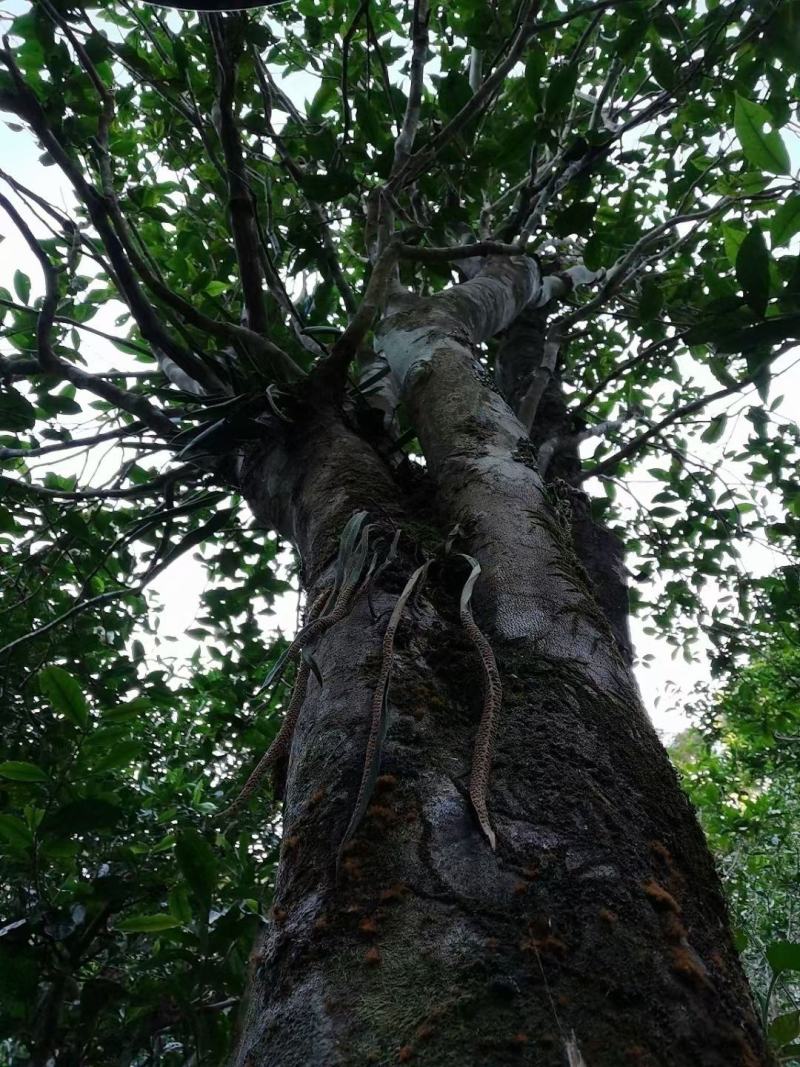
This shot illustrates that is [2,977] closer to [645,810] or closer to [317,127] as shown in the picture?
[645,810]

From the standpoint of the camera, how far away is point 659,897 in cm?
72

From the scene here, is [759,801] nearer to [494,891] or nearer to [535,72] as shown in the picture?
[535,72]

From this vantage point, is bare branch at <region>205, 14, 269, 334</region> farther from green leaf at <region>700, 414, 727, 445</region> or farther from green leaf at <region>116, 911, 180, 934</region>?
green leaf at <region>700, 414, 727, 445</region>

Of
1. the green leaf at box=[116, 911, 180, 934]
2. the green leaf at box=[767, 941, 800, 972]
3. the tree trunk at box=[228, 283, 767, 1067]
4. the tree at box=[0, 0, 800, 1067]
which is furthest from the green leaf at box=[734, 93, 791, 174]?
the green leaf at box=[116, 911, 180, 934]

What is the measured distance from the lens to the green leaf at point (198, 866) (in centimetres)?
131

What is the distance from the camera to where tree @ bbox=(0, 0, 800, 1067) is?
691 millimetres

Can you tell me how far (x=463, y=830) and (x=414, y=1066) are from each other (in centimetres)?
24

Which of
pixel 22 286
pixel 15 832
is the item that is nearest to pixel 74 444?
pixel 22 286

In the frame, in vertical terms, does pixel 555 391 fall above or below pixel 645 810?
above

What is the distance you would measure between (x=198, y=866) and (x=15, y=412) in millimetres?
1761

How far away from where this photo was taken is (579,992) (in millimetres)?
614

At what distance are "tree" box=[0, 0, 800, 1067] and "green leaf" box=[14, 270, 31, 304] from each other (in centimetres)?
9

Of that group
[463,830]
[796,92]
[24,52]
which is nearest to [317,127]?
[24,52]

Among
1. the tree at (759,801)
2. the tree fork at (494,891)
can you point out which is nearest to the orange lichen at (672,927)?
the tree fork at (494,891)
